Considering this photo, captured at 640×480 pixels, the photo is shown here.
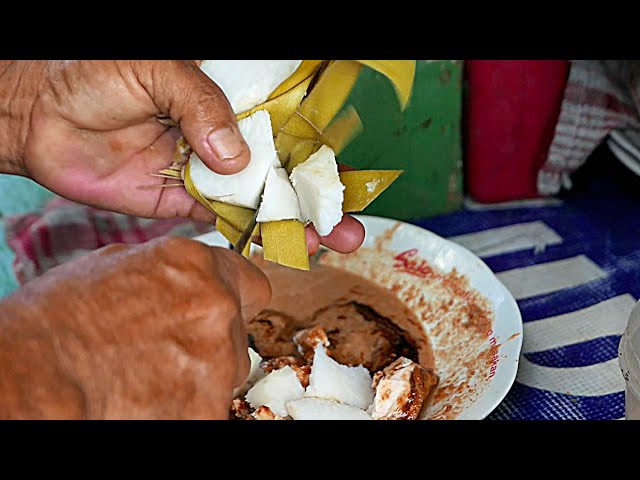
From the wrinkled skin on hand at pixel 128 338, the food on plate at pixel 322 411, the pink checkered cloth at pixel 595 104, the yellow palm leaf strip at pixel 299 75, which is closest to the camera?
the wrinkled skin on hand at pixel 128 338

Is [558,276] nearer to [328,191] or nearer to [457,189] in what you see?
[457,189]

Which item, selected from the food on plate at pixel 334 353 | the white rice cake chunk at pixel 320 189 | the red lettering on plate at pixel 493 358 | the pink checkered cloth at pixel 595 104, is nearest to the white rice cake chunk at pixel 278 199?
the white rice cake chunk at pixel 320 189

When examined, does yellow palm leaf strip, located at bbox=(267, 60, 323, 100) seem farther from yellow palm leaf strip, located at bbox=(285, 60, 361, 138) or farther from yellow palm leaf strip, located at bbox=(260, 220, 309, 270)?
yellow palm leaf strip, located at bbox=(260, 220, 309, 270)

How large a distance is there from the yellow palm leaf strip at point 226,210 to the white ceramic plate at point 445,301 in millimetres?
186

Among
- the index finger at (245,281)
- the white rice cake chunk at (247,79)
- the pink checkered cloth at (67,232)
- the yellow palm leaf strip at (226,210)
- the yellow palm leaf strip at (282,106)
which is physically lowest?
the pink checkered cloth at (67,232)

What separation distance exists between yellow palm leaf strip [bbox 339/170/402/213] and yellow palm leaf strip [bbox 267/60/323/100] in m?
0.12

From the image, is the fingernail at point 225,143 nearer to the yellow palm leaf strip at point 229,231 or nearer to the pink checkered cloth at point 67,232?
the yellow palm leaf strip at point 229,231

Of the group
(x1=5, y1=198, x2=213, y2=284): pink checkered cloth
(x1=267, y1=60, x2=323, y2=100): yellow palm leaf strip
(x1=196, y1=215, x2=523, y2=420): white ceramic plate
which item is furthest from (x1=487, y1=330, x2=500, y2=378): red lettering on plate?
(x1=5, y1=198, x2=213, y2=284): pink checkered cloth

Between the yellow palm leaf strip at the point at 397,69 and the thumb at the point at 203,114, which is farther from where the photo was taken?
the yellow palm leaf strip at the point at 397,69

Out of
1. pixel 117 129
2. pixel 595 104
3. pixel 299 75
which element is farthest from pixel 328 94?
pixel 595 104

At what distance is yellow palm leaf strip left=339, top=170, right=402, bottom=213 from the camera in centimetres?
86

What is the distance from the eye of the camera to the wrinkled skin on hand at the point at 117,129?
2.50ft

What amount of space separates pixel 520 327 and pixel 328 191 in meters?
0.27
